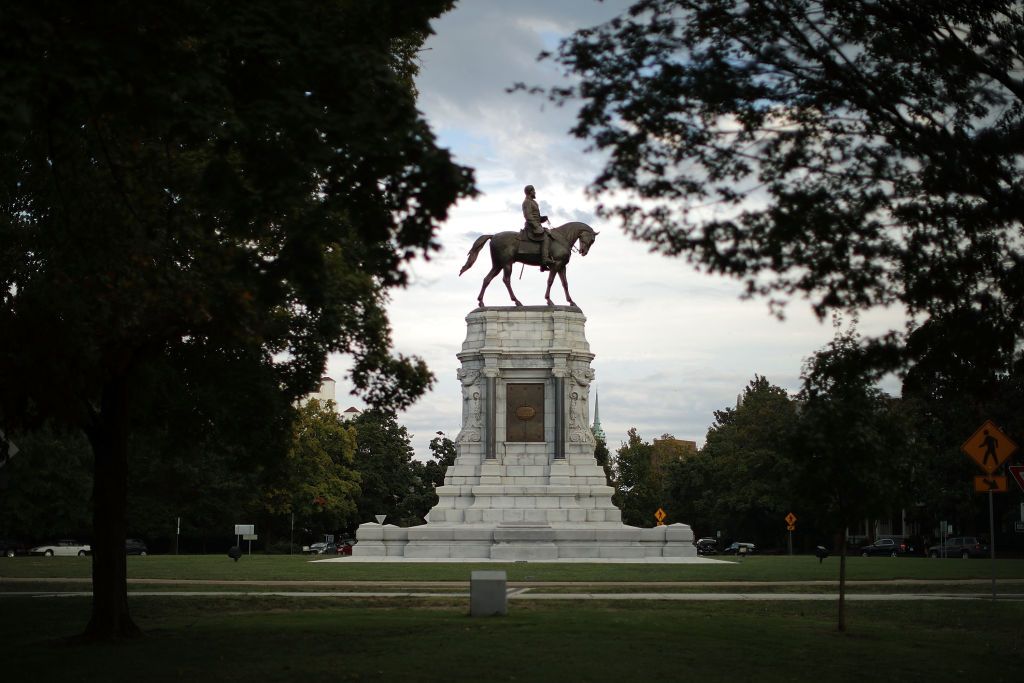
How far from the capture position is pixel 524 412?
167 feet

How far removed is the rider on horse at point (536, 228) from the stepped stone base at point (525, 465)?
6.49ft

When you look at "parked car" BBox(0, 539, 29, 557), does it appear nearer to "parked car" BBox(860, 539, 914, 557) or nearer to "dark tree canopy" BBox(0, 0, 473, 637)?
"parked car" BBox(860, 539, 914, 557)

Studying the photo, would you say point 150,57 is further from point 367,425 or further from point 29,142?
point 367,425

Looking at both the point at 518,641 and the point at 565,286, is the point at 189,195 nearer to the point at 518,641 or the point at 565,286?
the point at 518,641

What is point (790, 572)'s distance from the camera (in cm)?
3894

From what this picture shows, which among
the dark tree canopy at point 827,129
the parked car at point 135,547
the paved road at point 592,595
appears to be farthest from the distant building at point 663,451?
the dark tree canopy at point 827,129

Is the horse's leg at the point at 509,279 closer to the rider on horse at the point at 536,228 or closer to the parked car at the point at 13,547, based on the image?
the rider on horse at the point at 536,228

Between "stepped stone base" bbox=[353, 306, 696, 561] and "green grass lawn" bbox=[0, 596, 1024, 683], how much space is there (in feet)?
71.9

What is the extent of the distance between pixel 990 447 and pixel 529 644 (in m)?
11.2

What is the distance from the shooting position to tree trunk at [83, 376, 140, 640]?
726 inches

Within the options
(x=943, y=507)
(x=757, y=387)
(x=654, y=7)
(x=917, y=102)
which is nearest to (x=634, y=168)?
(x=654, y=7)

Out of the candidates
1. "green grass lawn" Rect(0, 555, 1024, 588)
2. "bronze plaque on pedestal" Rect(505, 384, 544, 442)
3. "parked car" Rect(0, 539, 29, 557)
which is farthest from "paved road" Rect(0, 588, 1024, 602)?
"parked car" Rect(0, 539, 29, 557)

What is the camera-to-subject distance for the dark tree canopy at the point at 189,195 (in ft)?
37.3

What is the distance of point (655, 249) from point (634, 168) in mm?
887
